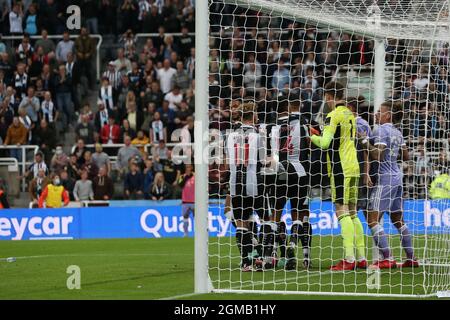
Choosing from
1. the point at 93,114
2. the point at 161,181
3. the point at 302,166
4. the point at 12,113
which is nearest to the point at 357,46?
the point at 161,181

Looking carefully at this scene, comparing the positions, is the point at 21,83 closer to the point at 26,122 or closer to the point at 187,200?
the point at 26,122

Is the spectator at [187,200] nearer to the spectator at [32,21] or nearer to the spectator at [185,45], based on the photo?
the spectator at [185,45]

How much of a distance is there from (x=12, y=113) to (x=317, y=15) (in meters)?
16.8

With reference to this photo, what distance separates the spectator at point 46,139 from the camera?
89.6ft

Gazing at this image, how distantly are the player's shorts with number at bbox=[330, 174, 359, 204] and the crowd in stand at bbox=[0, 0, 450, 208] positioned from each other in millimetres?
11302

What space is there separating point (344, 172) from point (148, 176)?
43.7 feet

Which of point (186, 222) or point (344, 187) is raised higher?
point (344, 187)

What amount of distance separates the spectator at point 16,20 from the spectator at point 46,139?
4.03m

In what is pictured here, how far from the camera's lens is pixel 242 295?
10.6 m

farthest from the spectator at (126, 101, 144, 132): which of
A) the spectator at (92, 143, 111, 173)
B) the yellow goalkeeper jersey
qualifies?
the yellow goalkeeper jersey

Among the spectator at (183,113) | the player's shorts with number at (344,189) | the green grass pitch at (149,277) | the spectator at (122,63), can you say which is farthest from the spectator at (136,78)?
the player's shorts with number at (344,189)

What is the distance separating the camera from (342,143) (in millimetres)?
13031

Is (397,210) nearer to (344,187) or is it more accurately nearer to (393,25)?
(344,187)

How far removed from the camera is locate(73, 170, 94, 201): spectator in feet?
85.0
